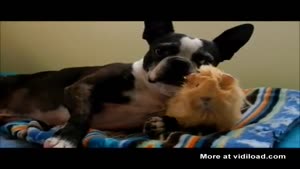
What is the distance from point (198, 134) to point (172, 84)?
218 millimetres

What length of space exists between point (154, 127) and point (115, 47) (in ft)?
1.37

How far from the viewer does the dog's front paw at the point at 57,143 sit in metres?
1.13

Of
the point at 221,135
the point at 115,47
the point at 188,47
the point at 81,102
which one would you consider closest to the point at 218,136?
the point at 221,135

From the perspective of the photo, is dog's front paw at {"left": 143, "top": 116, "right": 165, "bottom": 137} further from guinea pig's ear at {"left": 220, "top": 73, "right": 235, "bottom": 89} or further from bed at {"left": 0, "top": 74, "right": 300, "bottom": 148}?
guinea pig's ear at {"left": 220, "top": 73, "right": 235, "bottom": 89}

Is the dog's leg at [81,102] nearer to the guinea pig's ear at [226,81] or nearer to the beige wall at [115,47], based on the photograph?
the beige wall at [115,47]

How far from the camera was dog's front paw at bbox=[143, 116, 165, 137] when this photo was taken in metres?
1.24

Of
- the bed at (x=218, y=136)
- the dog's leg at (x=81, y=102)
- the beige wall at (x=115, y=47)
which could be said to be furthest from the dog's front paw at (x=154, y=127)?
the beige wall at (x=115, y=47)

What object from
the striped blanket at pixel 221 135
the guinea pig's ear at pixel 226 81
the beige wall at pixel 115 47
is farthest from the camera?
the beige wall at pixel 115 47

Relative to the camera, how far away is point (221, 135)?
3.85ft

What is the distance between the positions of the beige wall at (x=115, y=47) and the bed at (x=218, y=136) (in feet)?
A: 0.62

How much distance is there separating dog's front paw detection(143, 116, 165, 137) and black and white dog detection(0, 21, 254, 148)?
3.3 inches
